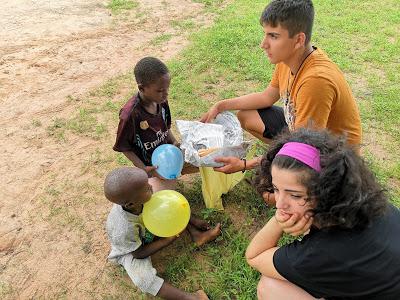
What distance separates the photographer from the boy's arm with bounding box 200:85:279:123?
2.98 meters

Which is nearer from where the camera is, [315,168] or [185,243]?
[315,168]

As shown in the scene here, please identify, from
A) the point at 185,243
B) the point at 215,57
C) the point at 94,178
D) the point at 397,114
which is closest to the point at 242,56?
the point at 215,57

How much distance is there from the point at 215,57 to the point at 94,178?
8.16ft

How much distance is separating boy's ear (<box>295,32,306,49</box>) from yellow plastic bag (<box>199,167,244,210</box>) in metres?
0.99

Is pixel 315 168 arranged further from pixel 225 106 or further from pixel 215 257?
pixel 225 106

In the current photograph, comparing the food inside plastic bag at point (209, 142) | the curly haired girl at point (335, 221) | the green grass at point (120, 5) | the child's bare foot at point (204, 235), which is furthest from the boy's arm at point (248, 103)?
the green grass at point (120, 5)

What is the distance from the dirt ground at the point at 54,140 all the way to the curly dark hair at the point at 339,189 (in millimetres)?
1498

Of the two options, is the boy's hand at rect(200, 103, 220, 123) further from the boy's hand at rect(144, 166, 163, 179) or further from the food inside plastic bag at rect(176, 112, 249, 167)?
the boy's hand at rect(144, 166, 163, 179)

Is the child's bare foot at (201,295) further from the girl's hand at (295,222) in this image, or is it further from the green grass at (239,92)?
the girl's hand at (295,222)

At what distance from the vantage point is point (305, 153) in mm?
1551

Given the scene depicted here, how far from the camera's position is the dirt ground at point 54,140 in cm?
A: 260

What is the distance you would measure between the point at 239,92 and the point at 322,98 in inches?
81.9

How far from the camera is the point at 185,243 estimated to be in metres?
2.72

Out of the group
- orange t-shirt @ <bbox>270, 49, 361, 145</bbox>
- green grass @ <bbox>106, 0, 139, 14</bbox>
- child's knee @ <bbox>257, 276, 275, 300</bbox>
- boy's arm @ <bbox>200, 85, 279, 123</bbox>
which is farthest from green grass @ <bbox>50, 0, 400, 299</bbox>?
orange t-shirt @ <bbox>270, 49, 361, 145</bbox>
